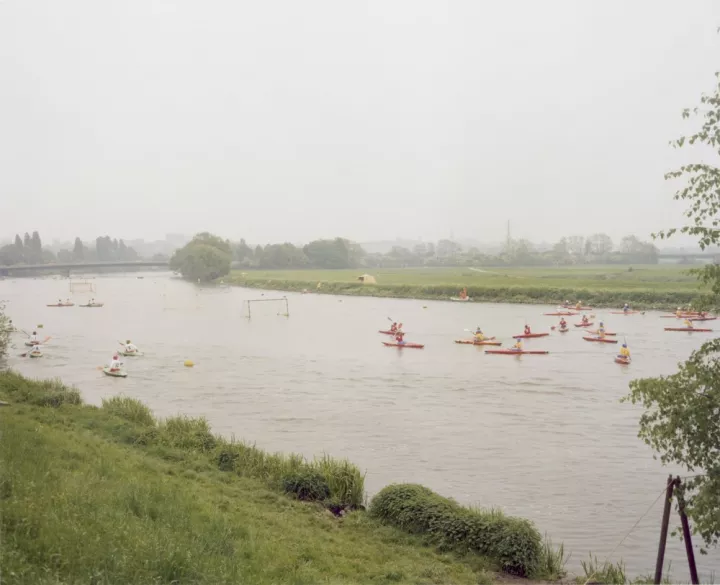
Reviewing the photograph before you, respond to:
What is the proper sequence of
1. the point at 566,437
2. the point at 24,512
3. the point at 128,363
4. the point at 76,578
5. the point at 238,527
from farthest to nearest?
1. the point at 128,363
2. the point at 566,437
3. the point at 238,527
4. the point at 24,512
5. the point at 76,578

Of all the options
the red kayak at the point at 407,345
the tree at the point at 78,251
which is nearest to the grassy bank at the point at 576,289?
the red kayak at the point at 407,345

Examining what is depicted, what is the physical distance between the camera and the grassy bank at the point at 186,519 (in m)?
6.68

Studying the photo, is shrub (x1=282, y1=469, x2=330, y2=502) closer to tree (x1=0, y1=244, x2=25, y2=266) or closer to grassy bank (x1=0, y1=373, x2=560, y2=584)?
grassy bank (x1=0, y1=373, x2=560, y2=584)

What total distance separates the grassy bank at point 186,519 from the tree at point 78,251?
368ft

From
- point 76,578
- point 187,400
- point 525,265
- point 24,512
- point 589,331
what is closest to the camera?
point 76,578

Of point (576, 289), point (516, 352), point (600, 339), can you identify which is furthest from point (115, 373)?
point (576, 289)

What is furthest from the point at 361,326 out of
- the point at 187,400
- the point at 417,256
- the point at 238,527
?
the point at 417,256

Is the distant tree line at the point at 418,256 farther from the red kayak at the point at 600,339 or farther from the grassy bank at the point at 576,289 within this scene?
the red kayak at the point at 600,339

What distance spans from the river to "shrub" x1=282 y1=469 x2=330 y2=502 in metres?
1.89

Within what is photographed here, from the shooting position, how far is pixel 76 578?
611cm

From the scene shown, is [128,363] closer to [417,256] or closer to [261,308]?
[261,308]

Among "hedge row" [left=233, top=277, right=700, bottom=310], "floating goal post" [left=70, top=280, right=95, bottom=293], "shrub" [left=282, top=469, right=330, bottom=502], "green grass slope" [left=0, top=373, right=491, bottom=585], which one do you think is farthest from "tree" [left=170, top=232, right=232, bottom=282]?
"shrub" [left=282, top=469, right=330, bottom=502]

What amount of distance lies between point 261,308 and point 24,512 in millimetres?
60040

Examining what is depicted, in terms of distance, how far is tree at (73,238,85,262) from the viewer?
118625 mm
